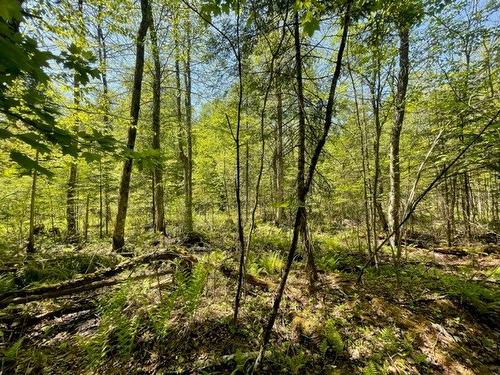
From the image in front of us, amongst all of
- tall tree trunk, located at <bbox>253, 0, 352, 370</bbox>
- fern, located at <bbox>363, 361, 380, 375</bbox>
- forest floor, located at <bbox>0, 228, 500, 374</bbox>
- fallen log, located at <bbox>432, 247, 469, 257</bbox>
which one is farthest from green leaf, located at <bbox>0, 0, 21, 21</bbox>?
fallen log, located at <bbox>432, 247, 469, 257</bbox>

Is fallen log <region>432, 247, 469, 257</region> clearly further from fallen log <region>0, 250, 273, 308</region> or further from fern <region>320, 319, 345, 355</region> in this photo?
fern <region>320, 319, 345, 355</region>

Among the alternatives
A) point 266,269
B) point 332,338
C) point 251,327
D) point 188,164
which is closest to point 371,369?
point 332,338

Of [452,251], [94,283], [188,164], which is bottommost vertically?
[452,251]

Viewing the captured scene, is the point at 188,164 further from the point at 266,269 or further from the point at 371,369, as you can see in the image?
the point at 371,369

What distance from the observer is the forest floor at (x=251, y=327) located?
107 inches

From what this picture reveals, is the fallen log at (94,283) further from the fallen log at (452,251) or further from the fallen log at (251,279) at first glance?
the fallen log at (452,251)

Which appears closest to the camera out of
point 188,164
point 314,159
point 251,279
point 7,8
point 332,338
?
point 7,8

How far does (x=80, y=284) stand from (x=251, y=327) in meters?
2.38

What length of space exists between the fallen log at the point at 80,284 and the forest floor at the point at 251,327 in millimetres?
64

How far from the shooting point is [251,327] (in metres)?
3.20

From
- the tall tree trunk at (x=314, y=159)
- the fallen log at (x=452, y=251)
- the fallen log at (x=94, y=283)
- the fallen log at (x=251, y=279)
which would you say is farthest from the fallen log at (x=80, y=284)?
the fallen log at (x=452, y=251)

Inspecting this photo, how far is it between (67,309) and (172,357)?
185 centimetres

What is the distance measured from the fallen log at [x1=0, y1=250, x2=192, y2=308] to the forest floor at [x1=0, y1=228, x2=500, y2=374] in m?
0.06

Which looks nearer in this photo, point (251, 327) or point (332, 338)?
point (332, 338)
